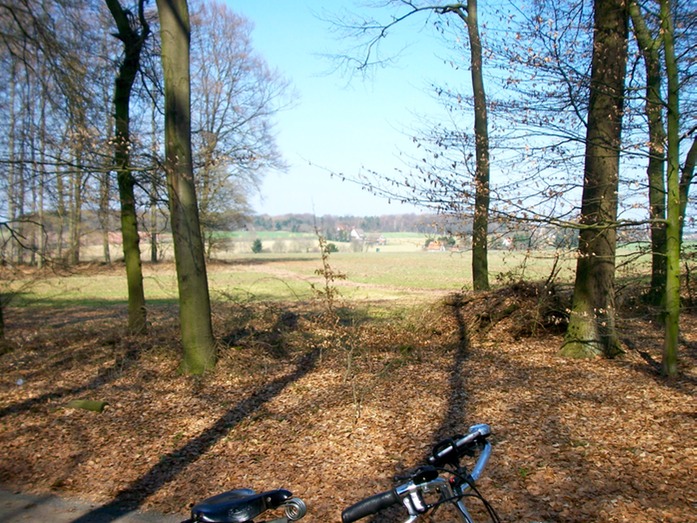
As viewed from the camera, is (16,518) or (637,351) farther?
(637,351)

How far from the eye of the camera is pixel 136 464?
6395 millimetres

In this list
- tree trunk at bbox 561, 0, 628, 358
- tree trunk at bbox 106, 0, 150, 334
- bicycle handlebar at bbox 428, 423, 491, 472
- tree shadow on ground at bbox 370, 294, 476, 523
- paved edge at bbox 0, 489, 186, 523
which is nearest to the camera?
bicycle handlebar at bbox 428, 423, 491, 472

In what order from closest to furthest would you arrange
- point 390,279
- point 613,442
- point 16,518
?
point 16,518 < point 613,442 < point 390,279

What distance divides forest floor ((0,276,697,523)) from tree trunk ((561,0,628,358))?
1.59 ft

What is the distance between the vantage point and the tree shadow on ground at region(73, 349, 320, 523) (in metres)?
5.39

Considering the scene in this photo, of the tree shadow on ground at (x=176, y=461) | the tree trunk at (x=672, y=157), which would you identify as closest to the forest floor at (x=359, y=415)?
the tree shadow on ground at (x=176, y=461)

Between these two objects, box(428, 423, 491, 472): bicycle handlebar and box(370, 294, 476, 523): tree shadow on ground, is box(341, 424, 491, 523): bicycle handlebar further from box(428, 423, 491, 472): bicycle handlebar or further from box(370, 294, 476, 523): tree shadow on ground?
box(370, 294, 476, 523): tree shadow on ground

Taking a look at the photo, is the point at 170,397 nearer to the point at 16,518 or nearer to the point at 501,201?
the point at 16,518

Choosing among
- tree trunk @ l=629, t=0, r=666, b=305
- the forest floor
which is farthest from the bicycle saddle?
tree trunk @ l=629, t=0, r=666, b=305

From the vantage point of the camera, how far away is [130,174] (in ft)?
36.1

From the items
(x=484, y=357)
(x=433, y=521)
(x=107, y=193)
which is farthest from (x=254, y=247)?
(x=433, y=521)

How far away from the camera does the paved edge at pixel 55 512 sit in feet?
17.1

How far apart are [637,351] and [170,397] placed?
22.6 ft

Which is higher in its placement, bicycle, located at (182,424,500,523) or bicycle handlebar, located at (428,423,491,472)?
bicycle handlebar, located at (428,423,491,472)
